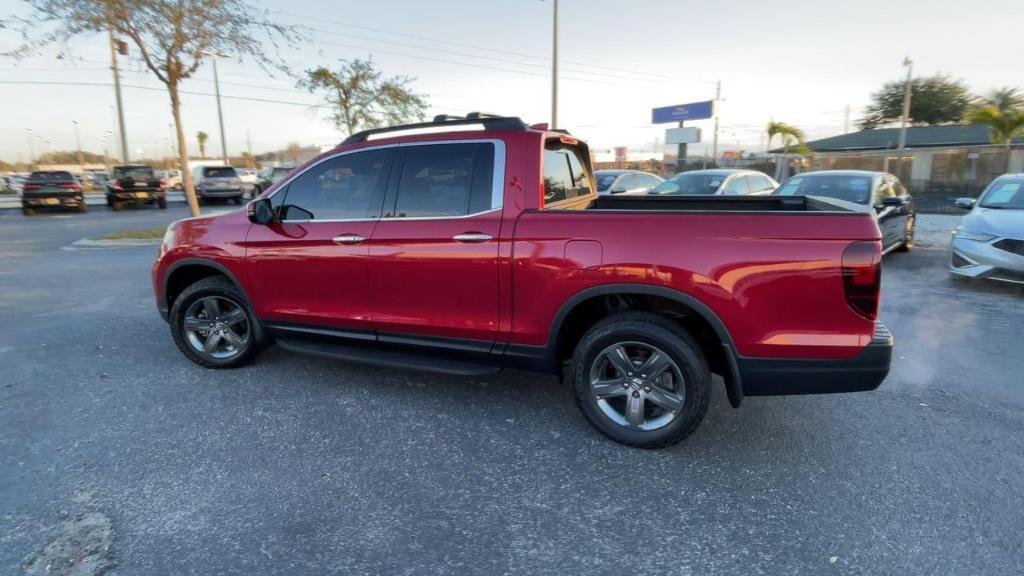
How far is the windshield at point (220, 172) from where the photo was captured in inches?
929

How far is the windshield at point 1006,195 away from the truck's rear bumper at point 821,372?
6147 mm

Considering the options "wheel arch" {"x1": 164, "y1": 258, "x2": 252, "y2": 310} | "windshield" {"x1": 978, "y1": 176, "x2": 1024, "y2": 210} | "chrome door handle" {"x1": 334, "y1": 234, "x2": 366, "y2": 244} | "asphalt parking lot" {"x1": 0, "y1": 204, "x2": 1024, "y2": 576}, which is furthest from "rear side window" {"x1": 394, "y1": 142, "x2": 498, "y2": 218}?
"windshield" {"x1": 978, "y1": 176, "x2": 1024, "y2": 210}

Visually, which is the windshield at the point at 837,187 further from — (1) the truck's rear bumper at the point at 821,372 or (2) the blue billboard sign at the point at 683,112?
(2) the blue billboard sign at the point at 683,112

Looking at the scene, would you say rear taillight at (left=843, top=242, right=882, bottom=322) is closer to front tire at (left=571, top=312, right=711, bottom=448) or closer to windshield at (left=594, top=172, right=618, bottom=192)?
front tire at (left=571, top=312, right=711, bottom=448)

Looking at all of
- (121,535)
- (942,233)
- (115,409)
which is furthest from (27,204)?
(942,233)

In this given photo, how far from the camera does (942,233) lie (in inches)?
510

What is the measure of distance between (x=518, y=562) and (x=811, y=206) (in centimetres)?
311

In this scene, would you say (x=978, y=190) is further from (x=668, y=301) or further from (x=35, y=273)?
(x=35, y=273)

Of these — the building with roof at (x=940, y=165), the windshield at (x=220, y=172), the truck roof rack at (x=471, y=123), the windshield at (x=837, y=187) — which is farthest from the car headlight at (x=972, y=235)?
the windshield at (x=220, y=172)

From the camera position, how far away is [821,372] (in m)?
2.96

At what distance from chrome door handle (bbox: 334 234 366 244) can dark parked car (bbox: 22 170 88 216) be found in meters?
22.5

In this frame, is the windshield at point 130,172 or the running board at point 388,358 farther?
the windshield at point 130,172

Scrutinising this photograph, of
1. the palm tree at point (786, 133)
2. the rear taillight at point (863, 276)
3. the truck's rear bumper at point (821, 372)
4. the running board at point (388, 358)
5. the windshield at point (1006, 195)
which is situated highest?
the palm tree at point (786, 133)

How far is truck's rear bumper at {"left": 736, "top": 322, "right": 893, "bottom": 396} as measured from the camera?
2.91 meters
